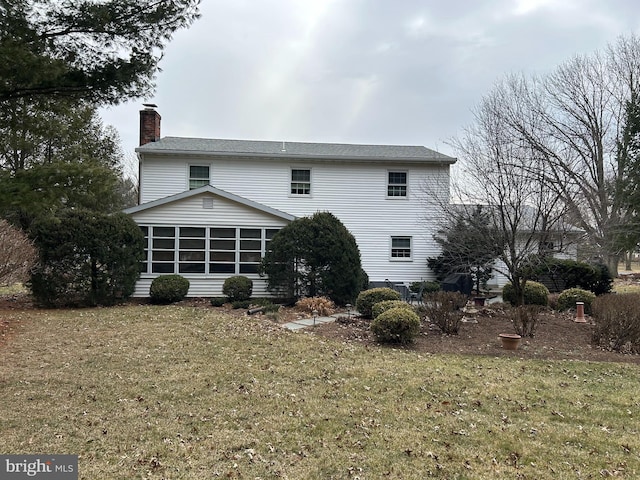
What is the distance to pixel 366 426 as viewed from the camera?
13.2 ft

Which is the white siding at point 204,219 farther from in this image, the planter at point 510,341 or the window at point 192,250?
the planter at point 510,341

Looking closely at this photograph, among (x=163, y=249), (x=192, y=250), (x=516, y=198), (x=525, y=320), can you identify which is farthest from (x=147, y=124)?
(x=525, y=320)

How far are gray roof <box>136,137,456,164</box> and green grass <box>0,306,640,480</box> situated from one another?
10011 mm

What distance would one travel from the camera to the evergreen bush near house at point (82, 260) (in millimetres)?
11195

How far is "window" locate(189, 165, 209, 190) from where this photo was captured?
634 inches

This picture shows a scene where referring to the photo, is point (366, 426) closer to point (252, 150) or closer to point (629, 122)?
point (252, 150)

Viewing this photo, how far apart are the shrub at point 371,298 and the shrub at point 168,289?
5754 millimetres

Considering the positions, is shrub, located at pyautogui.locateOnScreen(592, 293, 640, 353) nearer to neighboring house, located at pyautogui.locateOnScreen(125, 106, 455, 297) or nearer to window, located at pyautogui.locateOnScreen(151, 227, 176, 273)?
neighboring house, located at pyautogui.locateOnScreen(125, 106, 455, 297)

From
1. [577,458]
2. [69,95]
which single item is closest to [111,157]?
[69,95]

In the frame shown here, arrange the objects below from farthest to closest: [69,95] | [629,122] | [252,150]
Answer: [629,122] < [252,150] < [69,95]

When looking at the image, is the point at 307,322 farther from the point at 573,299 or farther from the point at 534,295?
the point at 573,299

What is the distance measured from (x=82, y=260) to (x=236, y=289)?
14.4 feet

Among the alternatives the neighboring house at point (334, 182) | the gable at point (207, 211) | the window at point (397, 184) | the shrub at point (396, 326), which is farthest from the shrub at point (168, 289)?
the window at point (397, 184)

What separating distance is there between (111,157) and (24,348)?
57.8 feet
